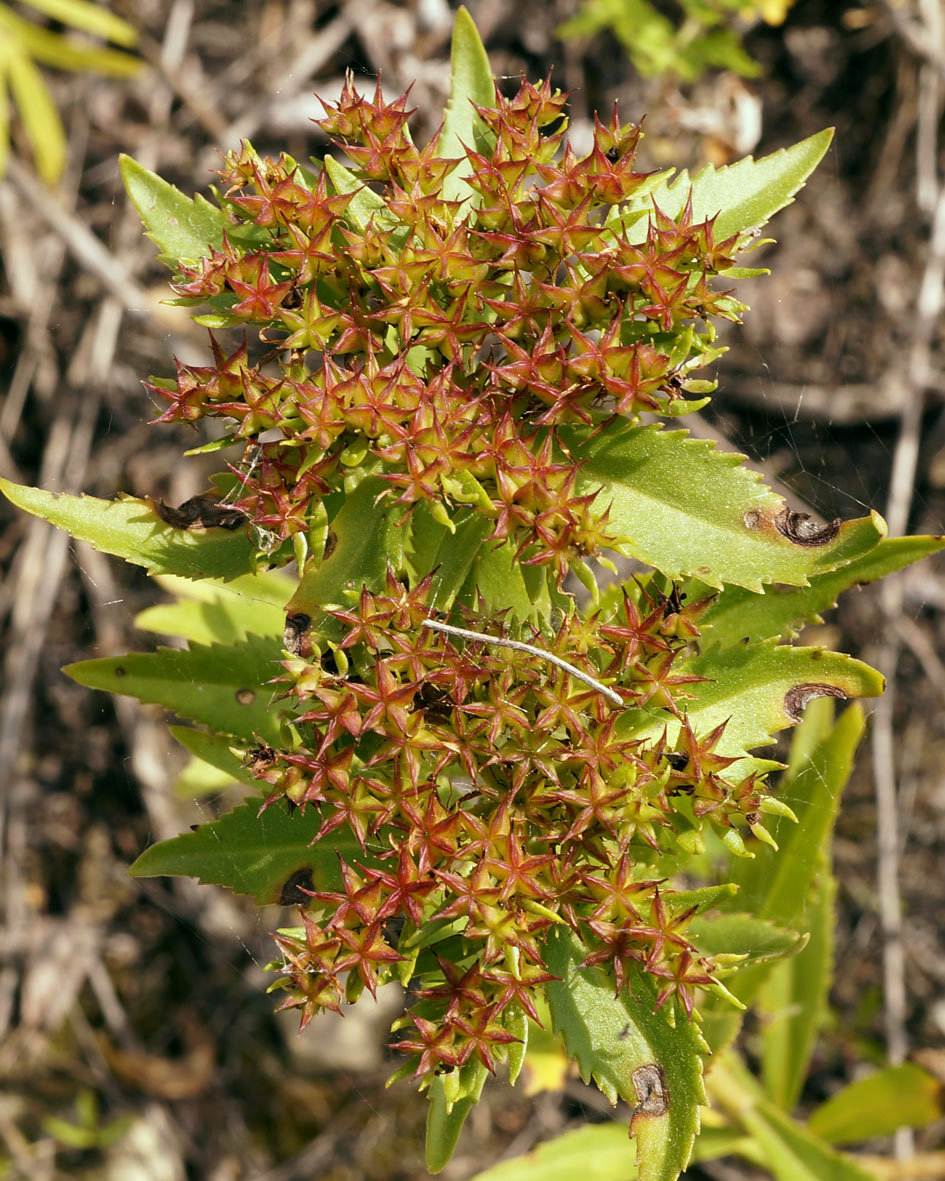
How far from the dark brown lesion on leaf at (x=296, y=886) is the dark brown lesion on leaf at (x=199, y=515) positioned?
630 mm

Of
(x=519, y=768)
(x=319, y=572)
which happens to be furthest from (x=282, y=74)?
(x=519, y=768)

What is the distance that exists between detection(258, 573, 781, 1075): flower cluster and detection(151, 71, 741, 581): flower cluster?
180 mm

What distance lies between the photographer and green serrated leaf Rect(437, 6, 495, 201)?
71.3 inches

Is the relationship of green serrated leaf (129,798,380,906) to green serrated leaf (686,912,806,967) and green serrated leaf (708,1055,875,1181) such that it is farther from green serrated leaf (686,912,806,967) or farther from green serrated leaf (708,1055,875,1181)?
green serrated leaf (708,1055,875,1181)

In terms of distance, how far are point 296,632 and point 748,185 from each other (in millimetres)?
1110

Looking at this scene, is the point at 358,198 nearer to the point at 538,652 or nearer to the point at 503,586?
the point at 503,586

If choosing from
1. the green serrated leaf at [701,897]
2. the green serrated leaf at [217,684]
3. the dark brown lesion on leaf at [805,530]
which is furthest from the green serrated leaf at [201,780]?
the dark brown lesion on leaf at [805,530]

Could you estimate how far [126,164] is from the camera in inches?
69.3

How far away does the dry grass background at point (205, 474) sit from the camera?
3.72 meters

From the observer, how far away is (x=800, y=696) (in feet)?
5.54

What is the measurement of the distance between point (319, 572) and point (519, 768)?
1.40 feet

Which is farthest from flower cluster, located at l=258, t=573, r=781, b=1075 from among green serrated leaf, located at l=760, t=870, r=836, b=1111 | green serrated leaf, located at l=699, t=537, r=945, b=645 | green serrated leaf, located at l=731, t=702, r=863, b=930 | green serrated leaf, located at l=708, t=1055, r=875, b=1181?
green serrated leaf, located at l=760, t=870, r=836, b=1111

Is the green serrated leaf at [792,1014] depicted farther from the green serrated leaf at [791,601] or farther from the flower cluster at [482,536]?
the flower cluster at [482,536]

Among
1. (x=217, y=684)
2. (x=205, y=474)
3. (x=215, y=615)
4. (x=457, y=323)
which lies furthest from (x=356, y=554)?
(x=205, y=474)
